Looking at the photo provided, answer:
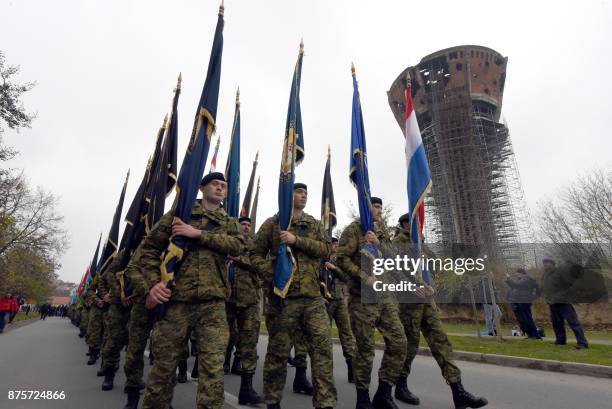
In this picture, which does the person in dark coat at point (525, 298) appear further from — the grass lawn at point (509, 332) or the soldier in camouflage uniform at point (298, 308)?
the soldier in camouflage uniform at point (298, 308)

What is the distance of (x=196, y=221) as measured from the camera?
3465 millimetres

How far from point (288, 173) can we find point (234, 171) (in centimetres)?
343

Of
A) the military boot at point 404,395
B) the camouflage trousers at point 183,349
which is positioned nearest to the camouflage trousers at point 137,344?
the camouflage trousers at point 183,349

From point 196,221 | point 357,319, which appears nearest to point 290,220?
point 196,221

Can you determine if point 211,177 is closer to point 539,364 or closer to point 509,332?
point 539,364

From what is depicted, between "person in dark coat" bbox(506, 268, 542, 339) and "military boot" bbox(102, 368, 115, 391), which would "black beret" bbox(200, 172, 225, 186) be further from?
"person in dark coat" bbox(506, 268, 542, 339)

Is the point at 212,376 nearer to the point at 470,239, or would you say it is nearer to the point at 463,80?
the point at 470,239

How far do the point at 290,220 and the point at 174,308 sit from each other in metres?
1.45

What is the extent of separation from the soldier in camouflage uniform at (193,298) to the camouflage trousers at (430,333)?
2.21 meters

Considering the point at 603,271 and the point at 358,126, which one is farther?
the point at 603,271

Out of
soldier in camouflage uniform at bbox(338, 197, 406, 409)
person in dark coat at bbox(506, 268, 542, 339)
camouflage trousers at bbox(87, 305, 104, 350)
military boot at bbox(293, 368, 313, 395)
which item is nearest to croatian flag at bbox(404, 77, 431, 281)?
soldier in camouflage uniform at bbox(338, 197, 406, 409)

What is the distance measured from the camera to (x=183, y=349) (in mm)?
3045

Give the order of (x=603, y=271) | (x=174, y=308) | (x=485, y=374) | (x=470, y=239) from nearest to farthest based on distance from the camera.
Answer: (x=174, y=308) → (x=485, y=374) → (x=603, y=271) → (x=470, y=239)

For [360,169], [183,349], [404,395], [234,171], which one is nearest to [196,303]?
[183,349]
